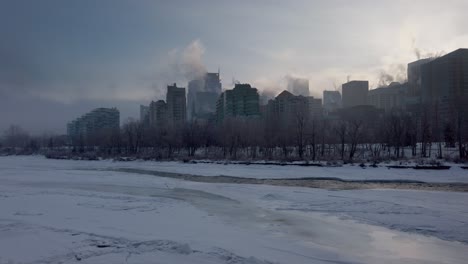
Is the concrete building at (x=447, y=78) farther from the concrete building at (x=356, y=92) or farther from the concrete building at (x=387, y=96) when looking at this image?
the concrete building at (x=356, y=92)

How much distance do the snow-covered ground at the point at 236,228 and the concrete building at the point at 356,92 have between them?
395 ft

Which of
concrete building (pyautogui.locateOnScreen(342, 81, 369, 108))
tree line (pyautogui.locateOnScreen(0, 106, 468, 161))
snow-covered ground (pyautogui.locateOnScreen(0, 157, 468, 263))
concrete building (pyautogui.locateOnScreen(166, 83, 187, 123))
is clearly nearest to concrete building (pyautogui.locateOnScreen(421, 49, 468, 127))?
tree line (pyautogui.locateOnScreen(0, 106, 468, 161))

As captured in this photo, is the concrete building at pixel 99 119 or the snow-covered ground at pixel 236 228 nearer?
the snow-covered ground at pixel 236 228

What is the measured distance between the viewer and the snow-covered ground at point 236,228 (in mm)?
7227

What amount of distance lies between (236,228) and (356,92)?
426 feet

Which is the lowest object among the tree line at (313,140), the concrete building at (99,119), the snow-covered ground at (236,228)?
the snow-covered ground at (236,228)

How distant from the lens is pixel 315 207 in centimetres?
1315

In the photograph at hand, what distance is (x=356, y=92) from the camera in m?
131

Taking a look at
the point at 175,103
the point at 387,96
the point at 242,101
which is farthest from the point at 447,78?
the point at 175,103

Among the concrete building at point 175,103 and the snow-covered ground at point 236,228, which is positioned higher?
the concrete building at point 175,103

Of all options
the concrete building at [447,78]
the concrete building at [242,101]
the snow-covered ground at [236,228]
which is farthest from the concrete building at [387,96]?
the snow-covered ground at [236,228]

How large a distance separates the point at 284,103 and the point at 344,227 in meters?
77.8

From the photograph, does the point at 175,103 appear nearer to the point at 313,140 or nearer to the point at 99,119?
the point at 99,119

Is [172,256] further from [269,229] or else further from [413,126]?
[413,126]
